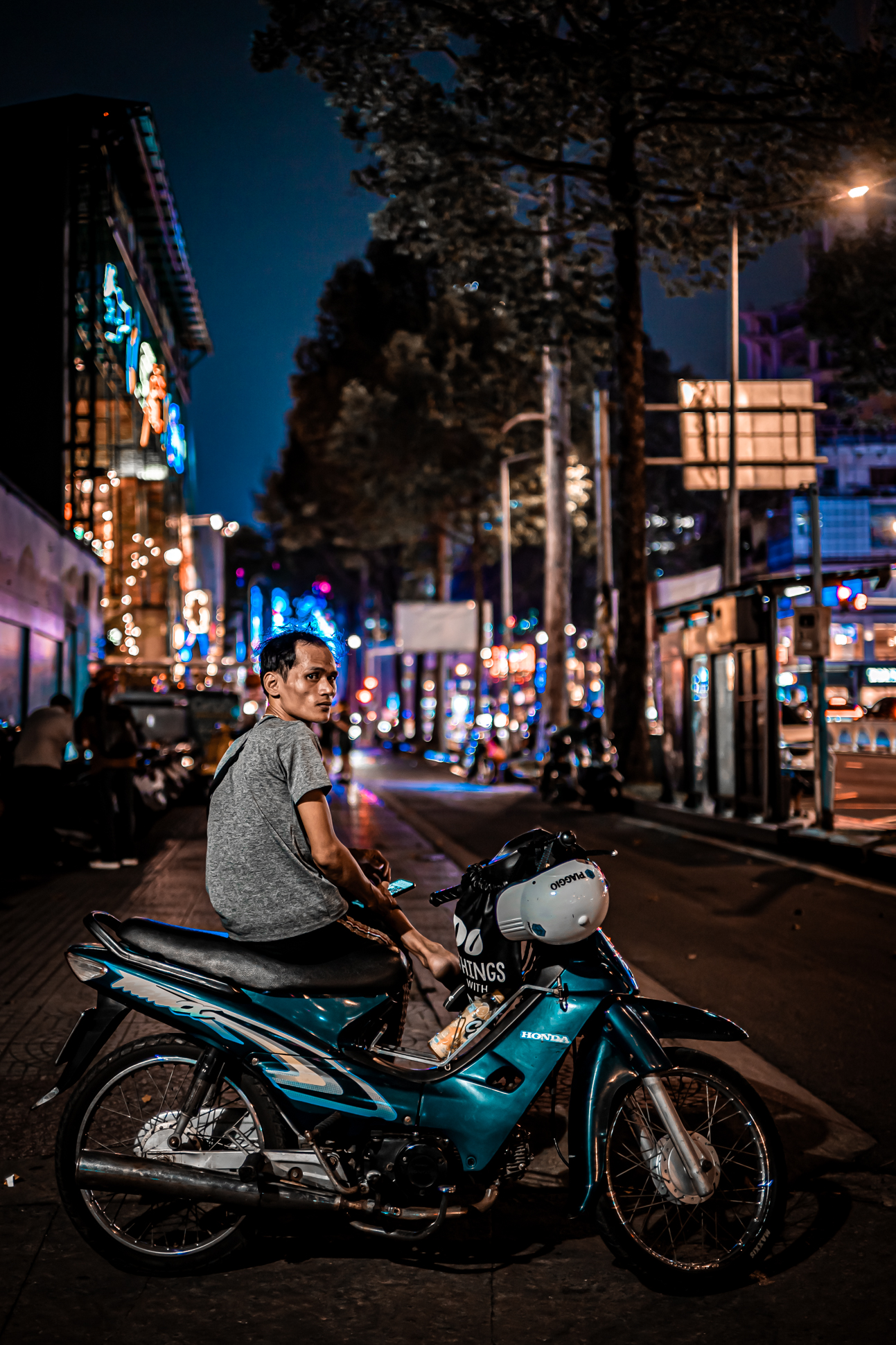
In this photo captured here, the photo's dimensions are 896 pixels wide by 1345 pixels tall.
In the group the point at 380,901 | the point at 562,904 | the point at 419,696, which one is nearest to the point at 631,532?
the point at 380,901

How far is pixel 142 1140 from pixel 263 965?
0.62 meters

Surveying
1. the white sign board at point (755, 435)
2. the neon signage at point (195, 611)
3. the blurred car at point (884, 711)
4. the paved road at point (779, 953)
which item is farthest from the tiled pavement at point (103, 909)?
the neon signage at point (195, 611)

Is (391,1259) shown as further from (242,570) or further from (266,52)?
(242,570)

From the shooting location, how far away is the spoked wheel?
3521mm

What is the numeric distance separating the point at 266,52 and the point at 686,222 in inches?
330

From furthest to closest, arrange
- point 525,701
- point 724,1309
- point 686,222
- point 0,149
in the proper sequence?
1. point 525,701
2. point 0,149
3. point 686,222
4. point 724,1309

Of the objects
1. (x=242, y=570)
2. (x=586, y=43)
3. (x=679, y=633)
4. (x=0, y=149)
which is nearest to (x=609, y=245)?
(x=586, y=43)

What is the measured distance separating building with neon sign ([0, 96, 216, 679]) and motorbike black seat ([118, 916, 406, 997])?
20194mm

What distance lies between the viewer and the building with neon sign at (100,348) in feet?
103

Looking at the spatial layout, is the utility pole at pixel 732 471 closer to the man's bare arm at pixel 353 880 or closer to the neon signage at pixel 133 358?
the man's bare arm at pixel 353 880

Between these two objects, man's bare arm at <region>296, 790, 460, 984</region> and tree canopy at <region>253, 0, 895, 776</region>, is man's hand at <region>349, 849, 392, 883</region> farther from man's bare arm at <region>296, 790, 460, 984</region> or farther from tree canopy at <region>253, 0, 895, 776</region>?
tree canopy at <region>253, 0, 895, 776</region>

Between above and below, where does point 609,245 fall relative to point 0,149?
below


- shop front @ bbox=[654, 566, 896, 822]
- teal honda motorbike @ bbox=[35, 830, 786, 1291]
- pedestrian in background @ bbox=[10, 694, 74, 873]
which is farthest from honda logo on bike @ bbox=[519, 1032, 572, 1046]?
shop front @ bbox=[654, 566, 896, 822]

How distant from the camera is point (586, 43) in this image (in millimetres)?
20156
